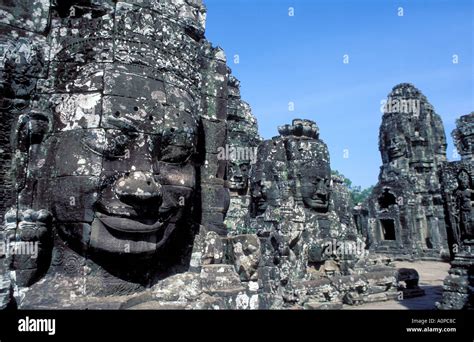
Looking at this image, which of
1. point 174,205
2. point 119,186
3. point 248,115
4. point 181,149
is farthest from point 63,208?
point 248,115

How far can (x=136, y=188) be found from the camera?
2646 millimetres

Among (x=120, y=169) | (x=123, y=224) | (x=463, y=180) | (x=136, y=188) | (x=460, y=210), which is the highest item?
(x=463, y=180)

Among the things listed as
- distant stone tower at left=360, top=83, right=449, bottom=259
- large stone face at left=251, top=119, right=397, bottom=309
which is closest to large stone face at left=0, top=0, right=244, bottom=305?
large stone face at left=251, top=119, right=397, bottom=309

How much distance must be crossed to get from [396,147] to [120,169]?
77.6 feet

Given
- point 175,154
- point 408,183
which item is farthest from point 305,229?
point 408,183

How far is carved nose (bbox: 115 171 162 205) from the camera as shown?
2637mm

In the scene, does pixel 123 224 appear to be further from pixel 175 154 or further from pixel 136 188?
pixel 175 154

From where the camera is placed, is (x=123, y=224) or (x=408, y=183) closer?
(x=123, y=224)

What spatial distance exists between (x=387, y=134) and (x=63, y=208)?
24.7m

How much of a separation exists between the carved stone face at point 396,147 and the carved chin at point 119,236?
2350cm

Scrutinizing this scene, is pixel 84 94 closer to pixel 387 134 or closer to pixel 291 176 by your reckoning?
pixel 291 176

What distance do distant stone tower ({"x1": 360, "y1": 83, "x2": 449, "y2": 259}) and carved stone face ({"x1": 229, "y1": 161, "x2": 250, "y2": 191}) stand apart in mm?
11488
